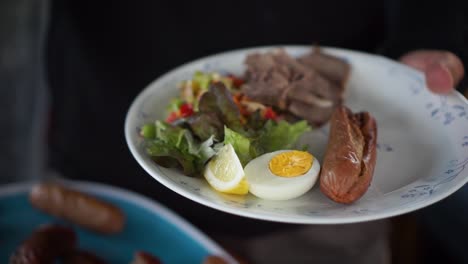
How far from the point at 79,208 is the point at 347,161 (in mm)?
863

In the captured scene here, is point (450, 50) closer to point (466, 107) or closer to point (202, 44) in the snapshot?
point (466, 107)

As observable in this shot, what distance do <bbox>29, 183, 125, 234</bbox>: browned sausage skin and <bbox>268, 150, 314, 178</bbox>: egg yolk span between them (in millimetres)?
631

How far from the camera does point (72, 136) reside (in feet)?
5.89

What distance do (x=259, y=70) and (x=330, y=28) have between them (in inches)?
13.5

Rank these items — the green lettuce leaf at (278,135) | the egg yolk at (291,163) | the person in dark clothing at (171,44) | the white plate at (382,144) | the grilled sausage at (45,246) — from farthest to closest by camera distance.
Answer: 1. the person in dark clothing at (171,44)
2. the grilled sausage at (45,246)
3. the green lettuce leaf at (278,135)
4. the egg yolk at (291,163)
5. the white plate at (382,144)

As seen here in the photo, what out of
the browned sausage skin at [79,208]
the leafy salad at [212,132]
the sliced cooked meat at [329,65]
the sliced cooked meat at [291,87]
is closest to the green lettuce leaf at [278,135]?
the leafy salad at [212,132]

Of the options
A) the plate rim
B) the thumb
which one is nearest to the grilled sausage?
the plate rim

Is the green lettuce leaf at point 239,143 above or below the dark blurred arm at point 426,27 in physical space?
below

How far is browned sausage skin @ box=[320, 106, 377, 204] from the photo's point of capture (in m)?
0.97

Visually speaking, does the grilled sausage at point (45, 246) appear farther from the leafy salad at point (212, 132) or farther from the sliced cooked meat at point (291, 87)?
the sliced cooked meat at point (291, 87)

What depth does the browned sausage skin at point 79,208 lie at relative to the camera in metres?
1.48

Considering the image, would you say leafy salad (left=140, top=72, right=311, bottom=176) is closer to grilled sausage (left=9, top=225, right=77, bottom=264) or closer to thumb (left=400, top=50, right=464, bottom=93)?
thumb (left=400, top=50, right=464, bottom=93)

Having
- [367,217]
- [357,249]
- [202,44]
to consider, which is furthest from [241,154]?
[357,249]

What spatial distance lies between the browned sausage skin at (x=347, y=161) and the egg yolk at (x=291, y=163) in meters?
0.04
